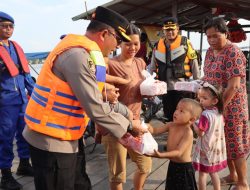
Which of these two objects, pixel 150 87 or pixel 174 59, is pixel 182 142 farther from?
pixel 174 59

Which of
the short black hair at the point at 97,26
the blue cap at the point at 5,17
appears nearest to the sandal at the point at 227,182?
the short black hair at the point at 97,26

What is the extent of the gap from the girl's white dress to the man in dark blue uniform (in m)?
2.06

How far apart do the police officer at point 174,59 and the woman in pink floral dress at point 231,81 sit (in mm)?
1451

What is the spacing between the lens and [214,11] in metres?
8.32

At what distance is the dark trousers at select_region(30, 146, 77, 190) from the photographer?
1993 mm

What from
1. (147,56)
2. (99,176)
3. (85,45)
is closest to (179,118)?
(85,45)

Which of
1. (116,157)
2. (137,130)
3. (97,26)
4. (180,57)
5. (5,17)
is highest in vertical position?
(5,17)

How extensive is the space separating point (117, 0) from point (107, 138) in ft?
18.7

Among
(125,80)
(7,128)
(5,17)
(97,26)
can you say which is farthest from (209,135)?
(5,17)

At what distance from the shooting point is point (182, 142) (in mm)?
2684

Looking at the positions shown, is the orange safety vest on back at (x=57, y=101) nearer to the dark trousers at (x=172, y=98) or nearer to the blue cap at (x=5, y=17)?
the blue cap at (x=5, y=17)

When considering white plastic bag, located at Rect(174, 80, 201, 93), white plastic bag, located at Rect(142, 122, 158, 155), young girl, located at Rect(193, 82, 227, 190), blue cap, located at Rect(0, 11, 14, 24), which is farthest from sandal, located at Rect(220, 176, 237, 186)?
blue cap, located at Rect(0, 11, 14, 24)

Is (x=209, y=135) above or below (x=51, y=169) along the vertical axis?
below

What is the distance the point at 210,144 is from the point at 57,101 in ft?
5.23
